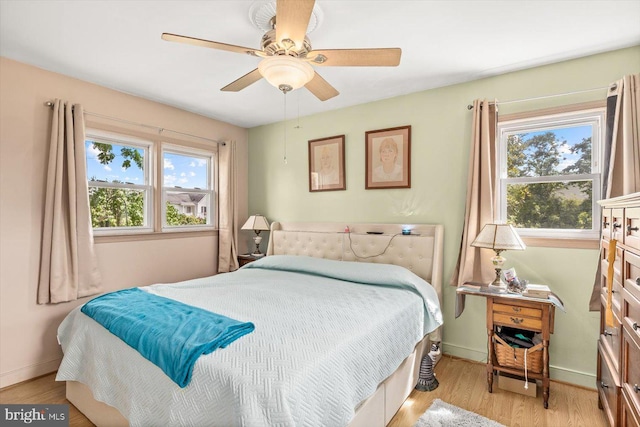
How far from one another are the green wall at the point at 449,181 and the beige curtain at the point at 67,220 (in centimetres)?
208

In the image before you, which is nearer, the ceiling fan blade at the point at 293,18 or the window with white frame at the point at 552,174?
the ceiling fan blade at the point at 293,18

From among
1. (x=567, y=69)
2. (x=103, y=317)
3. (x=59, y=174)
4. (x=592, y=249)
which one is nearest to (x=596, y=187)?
(x=592, y=249)

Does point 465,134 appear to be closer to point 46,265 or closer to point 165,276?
point 165,276

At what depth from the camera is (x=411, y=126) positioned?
3.31m

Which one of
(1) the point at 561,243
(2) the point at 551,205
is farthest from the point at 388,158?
(1) the point at 561,243

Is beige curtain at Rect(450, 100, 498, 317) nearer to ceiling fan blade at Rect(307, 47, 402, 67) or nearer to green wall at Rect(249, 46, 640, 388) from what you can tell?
green wall at Rect(249, 46, 640, 388)

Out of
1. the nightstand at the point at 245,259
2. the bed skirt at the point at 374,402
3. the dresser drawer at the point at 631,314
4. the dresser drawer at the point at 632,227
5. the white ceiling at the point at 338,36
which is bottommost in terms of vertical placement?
the bed skirt at the point at 374,402

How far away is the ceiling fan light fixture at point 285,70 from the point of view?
1.69m

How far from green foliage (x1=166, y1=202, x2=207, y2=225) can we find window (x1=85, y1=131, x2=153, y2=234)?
0.25 m

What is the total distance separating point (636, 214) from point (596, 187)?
1242mm

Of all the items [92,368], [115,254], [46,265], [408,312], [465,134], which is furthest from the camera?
[115,254]

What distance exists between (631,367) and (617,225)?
75 cm

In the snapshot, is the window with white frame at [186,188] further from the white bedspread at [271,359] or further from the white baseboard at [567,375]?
the white baseboard at [567,375]

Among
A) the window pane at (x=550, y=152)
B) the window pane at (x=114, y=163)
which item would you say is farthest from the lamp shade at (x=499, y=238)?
the window pane at (x=114, y=163)
